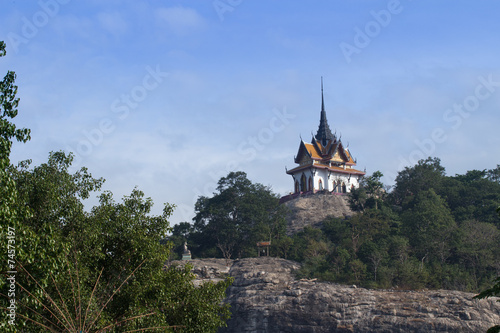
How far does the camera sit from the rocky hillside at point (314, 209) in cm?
5553

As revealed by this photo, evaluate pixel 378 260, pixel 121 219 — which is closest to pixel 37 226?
pixel 121 219

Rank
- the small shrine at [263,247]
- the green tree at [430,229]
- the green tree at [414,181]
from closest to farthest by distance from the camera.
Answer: the green tree at [430,229]
the small shrine at [263,247]
the green tree at [414,181]

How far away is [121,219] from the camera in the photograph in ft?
57.6

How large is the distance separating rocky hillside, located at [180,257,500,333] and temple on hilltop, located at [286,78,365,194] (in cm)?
1696

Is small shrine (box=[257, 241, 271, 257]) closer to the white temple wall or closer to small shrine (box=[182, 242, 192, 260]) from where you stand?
small shrine (box=[182, 242, 192, 260])

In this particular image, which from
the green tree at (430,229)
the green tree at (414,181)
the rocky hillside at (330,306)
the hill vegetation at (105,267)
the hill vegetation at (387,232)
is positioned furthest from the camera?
the green tree at (414,181)

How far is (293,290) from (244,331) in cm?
492

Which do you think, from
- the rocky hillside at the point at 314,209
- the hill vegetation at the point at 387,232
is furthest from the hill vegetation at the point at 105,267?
the rocky hillside at the point at 314,209

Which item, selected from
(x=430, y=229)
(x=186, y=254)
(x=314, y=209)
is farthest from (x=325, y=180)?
(x=186, y=254)

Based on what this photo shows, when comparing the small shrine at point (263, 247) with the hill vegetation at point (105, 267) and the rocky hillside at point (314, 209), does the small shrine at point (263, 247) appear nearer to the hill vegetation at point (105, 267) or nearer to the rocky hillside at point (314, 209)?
the rocky hillside at point (314, 209)

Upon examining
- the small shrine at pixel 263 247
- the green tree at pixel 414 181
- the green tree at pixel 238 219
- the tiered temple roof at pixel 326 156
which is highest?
the tiered temple roof at pixel 326 156

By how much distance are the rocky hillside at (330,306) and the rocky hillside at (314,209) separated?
28.9 feet

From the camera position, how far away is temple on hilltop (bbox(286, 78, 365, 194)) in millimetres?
62344

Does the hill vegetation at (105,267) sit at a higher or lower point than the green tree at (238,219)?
lower
